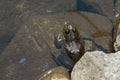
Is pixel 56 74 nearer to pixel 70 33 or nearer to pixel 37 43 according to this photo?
pixel 70 33

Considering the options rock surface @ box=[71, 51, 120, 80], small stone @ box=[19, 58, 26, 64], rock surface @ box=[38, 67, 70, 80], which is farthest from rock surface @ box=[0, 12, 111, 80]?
rock surface @ box=[71, 51, 120, 80]

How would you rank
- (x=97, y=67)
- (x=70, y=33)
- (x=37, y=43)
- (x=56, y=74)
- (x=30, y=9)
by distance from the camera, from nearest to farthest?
(x=97, y=67)
(x=56, y=74)
(x=70, y=33)
(x=37, y=43)
(x=30, y=9)

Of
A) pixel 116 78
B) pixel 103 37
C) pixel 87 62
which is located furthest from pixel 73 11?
pixel 116 78

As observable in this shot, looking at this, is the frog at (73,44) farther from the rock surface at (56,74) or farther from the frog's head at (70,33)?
the rock surface at (56,74)

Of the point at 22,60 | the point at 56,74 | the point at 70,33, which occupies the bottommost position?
the point at 22,60

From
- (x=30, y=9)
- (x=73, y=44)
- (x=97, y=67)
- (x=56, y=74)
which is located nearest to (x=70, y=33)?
(x=73, y=44)

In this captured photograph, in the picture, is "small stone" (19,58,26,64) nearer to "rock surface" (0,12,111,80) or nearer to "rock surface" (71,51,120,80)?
"rock surface" (0,12,111,80)
